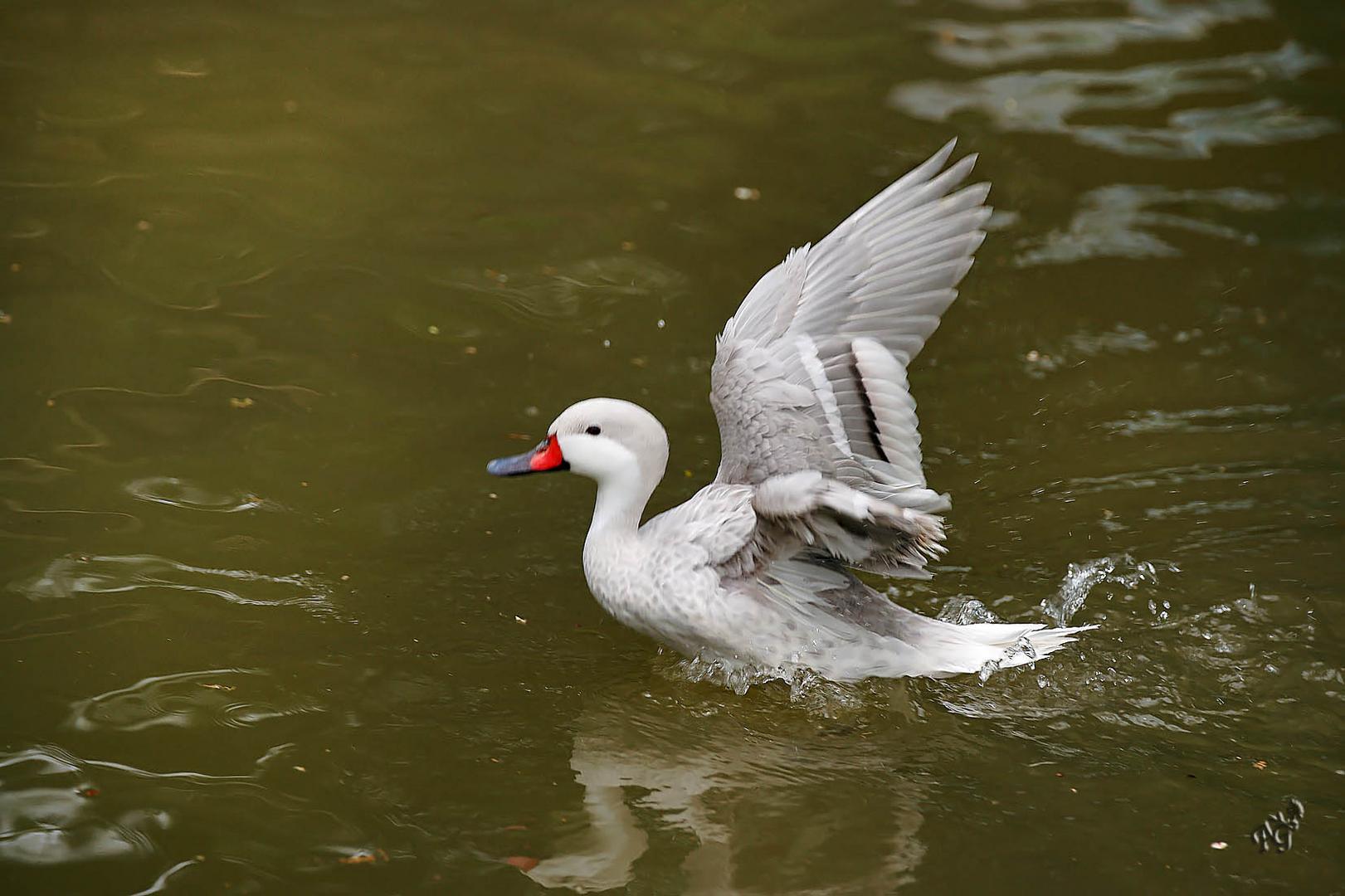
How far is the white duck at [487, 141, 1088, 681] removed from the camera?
16.6 feet

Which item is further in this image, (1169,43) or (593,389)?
(1169,43)

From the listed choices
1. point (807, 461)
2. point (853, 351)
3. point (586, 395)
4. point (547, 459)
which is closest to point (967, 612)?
point (807, 461)

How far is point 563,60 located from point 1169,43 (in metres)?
4.21

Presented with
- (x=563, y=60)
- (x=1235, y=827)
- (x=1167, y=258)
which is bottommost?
(x=1235, y=827)

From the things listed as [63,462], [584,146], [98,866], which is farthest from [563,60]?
[98,866]

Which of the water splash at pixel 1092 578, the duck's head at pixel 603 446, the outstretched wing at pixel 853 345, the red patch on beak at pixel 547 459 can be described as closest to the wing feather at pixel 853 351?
the outstretched wing at pixel 853 345

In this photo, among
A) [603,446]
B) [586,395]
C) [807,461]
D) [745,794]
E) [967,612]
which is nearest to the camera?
[745,794]

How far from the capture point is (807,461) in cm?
507

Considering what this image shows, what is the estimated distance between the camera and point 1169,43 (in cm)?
1023

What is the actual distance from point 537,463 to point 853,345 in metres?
1.21

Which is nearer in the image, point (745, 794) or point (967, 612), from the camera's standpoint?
point (745, 794)

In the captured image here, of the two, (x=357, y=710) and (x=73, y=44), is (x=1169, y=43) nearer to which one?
(x=73, y=44)

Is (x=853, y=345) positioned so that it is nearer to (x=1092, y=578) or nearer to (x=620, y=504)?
(x=620, y=504)

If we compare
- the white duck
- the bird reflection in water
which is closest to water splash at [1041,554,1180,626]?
the white duck
